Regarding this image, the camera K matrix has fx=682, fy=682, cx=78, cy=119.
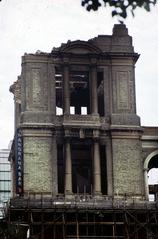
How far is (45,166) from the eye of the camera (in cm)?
5481

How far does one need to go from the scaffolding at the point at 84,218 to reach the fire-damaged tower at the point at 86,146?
8 centimetres

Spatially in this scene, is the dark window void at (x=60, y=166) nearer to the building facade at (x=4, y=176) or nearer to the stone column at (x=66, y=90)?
the stone column at (x=66, y=90)

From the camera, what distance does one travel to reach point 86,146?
2227 inches

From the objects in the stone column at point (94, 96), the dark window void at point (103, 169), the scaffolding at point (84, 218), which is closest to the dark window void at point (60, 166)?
the dark window void at point (103, 169)

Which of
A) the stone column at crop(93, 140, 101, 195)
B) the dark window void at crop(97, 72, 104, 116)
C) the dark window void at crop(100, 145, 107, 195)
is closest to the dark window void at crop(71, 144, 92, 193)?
the stone column at crop(93, 140, 101, 195)

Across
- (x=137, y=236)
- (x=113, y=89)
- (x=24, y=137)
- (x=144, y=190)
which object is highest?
(x=113, y=89)

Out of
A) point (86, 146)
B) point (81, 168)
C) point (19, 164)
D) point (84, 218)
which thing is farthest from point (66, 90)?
point (84, 218)

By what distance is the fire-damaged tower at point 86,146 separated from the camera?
5134cm

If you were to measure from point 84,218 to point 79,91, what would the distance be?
15.0 m

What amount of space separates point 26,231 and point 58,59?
1546cm

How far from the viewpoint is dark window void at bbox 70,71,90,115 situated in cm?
6016

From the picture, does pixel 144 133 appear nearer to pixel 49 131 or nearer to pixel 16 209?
pixel 49 131

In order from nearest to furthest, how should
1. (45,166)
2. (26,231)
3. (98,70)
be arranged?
(26,231) → (45,166) → (98,70)

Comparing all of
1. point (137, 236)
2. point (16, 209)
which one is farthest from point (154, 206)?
point (16, 209)
